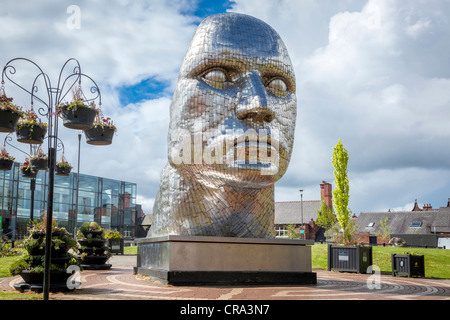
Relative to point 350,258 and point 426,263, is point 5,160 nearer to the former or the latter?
point 350,258

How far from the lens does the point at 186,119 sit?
9.74m

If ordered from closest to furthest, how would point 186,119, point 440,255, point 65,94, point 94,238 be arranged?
point 65,94
point 186,119
point 94,238
point 440,255

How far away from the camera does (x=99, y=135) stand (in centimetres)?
1012

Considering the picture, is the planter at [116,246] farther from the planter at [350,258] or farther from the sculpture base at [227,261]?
the sculpture base at [227,261]

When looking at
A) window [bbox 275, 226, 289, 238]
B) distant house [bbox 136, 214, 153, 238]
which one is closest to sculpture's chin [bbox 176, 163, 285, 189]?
distant house [bbox 136, 214, 153, 238]

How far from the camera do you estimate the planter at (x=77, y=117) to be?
311 inches

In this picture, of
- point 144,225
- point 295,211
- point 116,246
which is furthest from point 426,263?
point 144,225

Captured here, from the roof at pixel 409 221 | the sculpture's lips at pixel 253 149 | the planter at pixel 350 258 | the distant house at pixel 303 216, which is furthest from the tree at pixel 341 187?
the distant house at pixel 303 216

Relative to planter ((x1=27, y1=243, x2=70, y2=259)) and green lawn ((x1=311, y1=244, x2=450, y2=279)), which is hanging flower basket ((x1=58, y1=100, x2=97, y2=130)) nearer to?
planter ((x1=27, y1=243, x2=70, y2=259))

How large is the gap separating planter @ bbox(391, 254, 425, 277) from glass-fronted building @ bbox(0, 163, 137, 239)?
88.8 feet

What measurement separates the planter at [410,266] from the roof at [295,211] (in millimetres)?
47902
